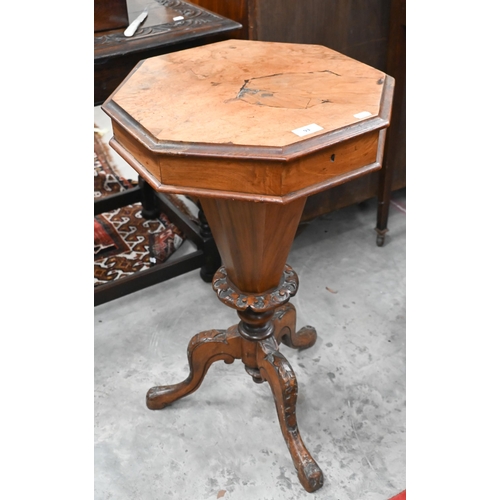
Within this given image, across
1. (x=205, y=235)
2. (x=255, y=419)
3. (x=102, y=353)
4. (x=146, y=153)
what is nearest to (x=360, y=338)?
(x=255, y=419)

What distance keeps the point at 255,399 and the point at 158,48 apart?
1209 millimetres

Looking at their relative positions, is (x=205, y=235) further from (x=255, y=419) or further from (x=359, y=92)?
(x=359, y=92)

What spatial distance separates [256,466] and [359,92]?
1.15m

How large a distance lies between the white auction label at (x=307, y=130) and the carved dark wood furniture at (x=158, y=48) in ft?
2.76

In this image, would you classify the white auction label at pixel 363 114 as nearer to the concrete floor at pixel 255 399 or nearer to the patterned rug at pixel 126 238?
the concrete floor at pixel 255 399

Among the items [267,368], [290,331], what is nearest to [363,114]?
[267,368]

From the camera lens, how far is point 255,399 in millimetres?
2143

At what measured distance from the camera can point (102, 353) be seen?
2336 mm

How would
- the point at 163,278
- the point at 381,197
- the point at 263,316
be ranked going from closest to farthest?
the point at 263,316
the point at 163,278
the point at 381,197

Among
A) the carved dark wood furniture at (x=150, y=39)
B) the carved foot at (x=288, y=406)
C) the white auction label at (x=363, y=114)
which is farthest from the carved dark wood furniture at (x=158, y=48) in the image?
the white auction label at (x=363, y=114)

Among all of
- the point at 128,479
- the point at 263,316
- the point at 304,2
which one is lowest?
the point at 128,479

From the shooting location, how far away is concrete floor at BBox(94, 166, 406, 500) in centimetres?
187

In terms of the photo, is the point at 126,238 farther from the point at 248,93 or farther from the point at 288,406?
the point at 248,93

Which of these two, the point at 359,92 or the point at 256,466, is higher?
the point at 359,92
